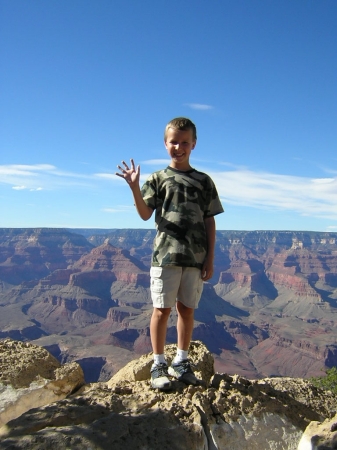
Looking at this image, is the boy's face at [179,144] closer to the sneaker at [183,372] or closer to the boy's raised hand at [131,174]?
the boy's raised hand at [131,174]

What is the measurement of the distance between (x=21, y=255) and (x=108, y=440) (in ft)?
558

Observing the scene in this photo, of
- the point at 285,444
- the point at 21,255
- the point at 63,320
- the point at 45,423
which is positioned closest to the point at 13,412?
the point at 45,423

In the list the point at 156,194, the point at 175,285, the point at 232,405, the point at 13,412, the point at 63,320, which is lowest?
the point at 63,320

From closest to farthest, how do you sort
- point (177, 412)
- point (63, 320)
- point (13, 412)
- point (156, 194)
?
point (177, 412) → point (13, 412) → point (156, 194) → point (63, 320)

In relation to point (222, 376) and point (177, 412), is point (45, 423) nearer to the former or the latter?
point (177, 412)

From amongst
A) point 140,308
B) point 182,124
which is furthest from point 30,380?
point 140,308

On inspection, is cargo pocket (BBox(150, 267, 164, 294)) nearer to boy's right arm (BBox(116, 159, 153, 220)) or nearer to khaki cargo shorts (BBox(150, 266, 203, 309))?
khaki cargo shorts (BBox(150, 266, 203, 309))

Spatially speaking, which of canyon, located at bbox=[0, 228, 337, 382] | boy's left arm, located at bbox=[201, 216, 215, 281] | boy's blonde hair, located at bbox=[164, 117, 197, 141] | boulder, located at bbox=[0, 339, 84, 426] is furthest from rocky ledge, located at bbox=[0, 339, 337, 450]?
canyon, located at bbox=[0, 228, 337, 382]

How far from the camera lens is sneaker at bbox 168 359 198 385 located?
12.5 feet

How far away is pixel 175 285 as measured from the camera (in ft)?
12.8

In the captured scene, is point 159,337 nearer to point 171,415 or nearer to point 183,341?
point 183,341

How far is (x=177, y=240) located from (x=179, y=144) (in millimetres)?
962

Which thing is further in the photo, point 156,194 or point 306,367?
point 306,367

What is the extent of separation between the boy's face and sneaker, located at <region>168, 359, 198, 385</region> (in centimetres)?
204
